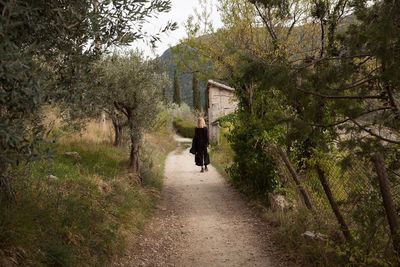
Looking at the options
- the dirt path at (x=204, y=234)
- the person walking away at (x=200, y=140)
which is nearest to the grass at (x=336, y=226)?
the dirt path at (x=204, y=234)

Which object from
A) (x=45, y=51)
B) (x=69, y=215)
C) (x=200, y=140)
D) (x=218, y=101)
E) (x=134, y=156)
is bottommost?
(x=69, y=215)

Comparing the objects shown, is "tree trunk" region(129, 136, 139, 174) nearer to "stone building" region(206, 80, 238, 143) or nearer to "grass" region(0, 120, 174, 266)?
"grass" region(0, 120, 174, 266)

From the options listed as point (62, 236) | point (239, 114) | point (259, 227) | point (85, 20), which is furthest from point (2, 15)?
point (239, 114)

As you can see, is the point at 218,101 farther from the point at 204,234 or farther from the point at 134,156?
the point at 204,234

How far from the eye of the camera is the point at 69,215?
6.09 meters

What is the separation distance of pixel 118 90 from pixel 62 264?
20.3 feet

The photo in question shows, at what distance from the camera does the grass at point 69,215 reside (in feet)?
15.7

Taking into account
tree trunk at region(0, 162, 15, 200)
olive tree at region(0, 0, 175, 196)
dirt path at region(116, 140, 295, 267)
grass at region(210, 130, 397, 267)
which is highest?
olive tree at region(0, 0, 175, 196)

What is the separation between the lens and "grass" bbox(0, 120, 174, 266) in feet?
15.7

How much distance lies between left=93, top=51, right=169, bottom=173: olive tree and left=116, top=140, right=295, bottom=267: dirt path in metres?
2.07

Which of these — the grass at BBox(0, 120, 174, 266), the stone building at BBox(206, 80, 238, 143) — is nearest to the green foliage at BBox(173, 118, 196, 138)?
the stone building at BBox(206, 80, 238, 143)

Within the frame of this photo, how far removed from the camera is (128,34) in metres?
4.39

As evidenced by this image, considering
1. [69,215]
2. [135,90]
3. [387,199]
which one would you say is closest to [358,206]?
[387,199]

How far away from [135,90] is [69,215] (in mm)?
5328
